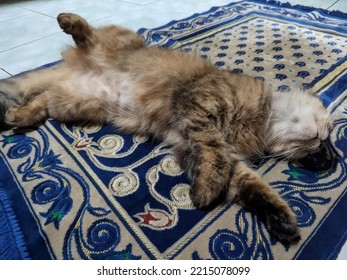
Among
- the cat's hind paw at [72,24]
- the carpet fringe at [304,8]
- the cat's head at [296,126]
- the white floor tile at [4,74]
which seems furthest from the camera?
the carpet fringe at [304,8]

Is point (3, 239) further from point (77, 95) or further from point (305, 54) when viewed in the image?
point (305, 54)

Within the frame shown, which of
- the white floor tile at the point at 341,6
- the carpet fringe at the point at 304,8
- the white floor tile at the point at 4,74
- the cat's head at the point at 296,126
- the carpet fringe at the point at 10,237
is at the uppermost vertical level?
the white floor tile at the point at 341,6

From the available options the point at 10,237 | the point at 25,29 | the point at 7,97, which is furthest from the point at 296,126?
the point at 25,29

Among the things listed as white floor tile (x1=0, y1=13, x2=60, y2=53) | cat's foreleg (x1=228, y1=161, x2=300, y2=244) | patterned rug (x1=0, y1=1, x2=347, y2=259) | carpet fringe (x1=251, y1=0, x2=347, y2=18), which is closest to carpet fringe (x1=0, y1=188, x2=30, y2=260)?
patterned rug (x1=0, y1=1, x2=347, y2=259)

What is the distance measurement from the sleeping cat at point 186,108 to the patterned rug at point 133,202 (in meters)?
0.06

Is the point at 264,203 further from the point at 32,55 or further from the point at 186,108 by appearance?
the point at 32,55

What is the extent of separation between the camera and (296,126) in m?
1.18

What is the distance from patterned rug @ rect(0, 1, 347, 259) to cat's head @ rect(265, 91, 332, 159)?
59 millimetres

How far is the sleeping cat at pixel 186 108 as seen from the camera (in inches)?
39.6

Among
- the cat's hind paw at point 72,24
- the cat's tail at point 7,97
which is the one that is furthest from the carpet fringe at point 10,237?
the cat's hind paw at point 72,24

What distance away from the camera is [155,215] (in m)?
0.91

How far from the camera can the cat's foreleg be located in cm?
84

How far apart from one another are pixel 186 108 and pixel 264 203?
0.48 metres

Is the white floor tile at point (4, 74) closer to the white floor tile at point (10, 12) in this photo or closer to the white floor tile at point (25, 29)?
the white floor tile at point (25, 29)
